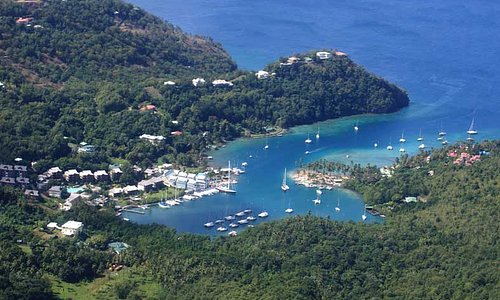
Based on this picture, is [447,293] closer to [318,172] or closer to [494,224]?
[494,224]

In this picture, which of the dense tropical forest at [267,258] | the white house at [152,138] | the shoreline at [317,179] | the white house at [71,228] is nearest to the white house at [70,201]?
the dense tropical forest at [267,258]

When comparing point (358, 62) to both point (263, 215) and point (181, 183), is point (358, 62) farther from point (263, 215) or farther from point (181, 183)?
point (263, 215)

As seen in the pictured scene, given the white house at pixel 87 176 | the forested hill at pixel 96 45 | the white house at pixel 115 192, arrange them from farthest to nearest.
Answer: the forested hill at pixel 96 45 < the white house at pixel 87 176 < the white house at pixel 115 192

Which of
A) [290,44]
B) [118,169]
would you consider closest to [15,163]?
[118,169]

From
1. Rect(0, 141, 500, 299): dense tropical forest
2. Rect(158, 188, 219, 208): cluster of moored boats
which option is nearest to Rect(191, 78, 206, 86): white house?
Rect(158, 188, 219, 208): cluster of moored boats

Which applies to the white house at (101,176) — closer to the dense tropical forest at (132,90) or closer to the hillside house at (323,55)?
the dense tropical forest at (132,90)

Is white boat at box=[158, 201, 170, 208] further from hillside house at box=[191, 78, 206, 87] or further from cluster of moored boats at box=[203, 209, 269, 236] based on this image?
hillside house at box=[191, 78, 206, 87]

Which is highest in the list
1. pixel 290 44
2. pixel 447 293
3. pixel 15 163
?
pixel 290 44

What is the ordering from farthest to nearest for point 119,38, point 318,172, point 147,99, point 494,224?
point 119,38, point 147,99, point 318,172, point 494,224
